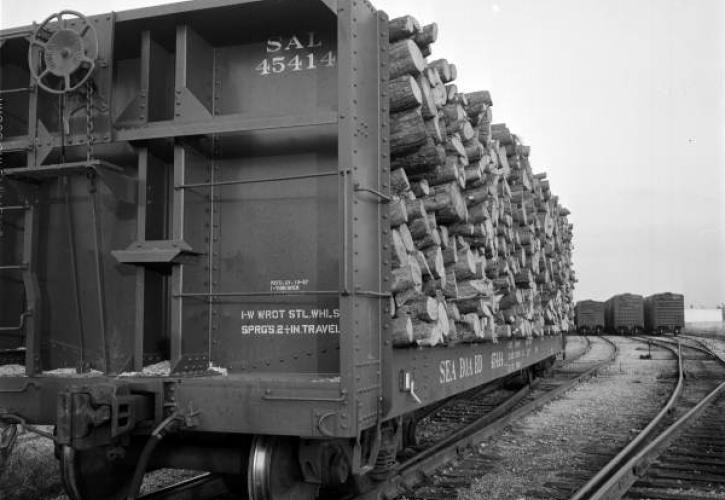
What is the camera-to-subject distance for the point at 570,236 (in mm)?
18797

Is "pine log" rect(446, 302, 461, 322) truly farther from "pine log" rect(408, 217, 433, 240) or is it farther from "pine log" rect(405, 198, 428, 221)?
"pine log" rect(405, 198, 428, 221)

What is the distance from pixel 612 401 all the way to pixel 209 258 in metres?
9.09

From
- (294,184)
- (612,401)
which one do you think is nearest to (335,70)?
(294,184)

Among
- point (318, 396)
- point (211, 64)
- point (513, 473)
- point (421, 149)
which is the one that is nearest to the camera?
point (318, 396)

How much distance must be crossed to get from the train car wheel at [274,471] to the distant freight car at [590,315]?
4146cm

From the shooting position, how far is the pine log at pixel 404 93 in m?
5.10

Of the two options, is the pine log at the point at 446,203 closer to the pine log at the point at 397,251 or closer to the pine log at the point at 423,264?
the pine log at the point at 423,264

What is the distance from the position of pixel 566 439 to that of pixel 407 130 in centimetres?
491

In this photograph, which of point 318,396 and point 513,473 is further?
point 513,473

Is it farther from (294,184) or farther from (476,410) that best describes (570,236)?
(294,184)

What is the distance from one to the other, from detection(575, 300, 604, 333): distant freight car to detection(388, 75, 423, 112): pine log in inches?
1598

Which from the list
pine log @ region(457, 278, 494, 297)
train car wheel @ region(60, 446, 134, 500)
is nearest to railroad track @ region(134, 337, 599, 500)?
train car wheel @ region(60, 446, 134, 500)

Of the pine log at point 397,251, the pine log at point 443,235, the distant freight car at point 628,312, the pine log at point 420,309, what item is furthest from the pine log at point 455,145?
the distant freight car at point 628,312

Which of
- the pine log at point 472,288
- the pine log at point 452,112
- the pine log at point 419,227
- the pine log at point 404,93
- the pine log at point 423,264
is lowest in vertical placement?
the pine log at point 472,288
